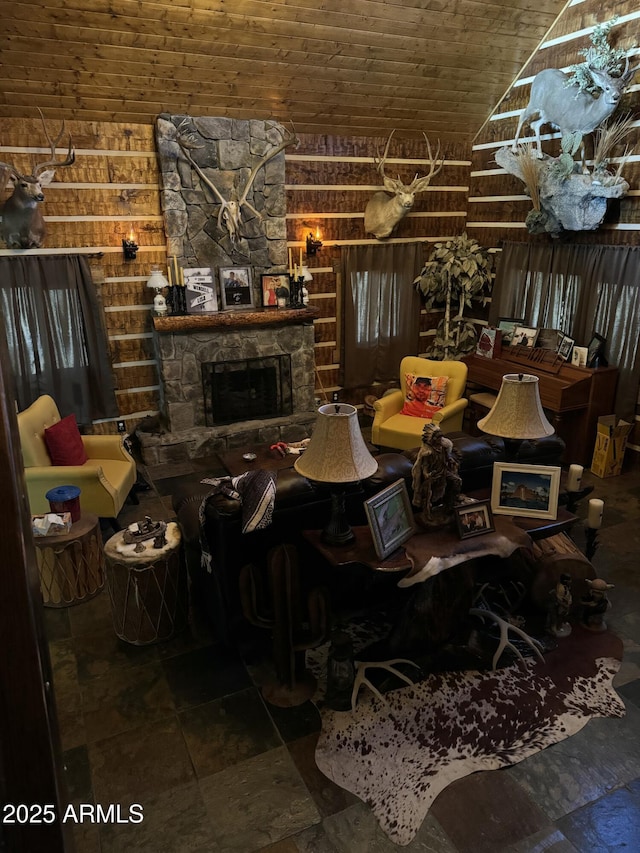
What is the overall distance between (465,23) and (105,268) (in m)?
3.98

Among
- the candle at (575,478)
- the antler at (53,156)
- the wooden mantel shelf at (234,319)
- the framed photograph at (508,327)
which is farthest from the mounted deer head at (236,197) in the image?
the candle at (575,478)

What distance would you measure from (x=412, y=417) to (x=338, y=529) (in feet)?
10.3

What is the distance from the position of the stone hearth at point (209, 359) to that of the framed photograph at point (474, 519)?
3620 millimetres

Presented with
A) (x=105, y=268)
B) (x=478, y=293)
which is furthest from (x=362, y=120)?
(x=105, y=268)

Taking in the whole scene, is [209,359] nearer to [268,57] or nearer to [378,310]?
[378,310]

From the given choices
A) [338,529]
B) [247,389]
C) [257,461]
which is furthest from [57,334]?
[338,529]

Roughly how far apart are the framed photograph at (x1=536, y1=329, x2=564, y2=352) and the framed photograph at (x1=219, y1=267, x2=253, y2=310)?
120 inches

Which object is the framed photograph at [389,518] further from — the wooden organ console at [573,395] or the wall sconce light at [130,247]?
the wall sconce light at [130,247]

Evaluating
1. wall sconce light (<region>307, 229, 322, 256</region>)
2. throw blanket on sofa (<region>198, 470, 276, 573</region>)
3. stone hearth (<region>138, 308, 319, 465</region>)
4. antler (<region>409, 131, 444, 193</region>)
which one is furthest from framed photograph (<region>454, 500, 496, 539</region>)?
antler (<region>409, 131, 444, 193</region>)

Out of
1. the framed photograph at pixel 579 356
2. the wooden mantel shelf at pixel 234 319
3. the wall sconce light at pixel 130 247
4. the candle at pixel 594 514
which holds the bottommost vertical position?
the candle at pixel 594 514

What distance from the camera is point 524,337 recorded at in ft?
20.1

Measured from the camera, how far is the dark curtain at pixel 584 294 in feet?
17.4

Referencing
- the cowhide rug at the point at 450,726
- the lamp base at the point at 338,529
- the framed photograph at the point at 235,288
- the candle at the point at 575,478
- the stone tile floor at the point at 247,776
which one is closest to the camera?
the stone tile floor at the point at 247,776

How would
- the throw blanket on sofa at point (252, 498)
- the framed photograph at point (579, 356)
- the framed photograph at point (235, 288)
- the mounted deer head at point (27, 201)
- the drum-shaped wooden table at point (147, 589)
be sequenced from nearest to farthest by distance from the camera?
the throw blanket on sofa at point (252, 498) < the drum-shaped wooden table at point (147, 589) < the mounted deer head at point (27, 201) < the framed photograph at point (579, 356) < the framed photograph at point (235, 288)
